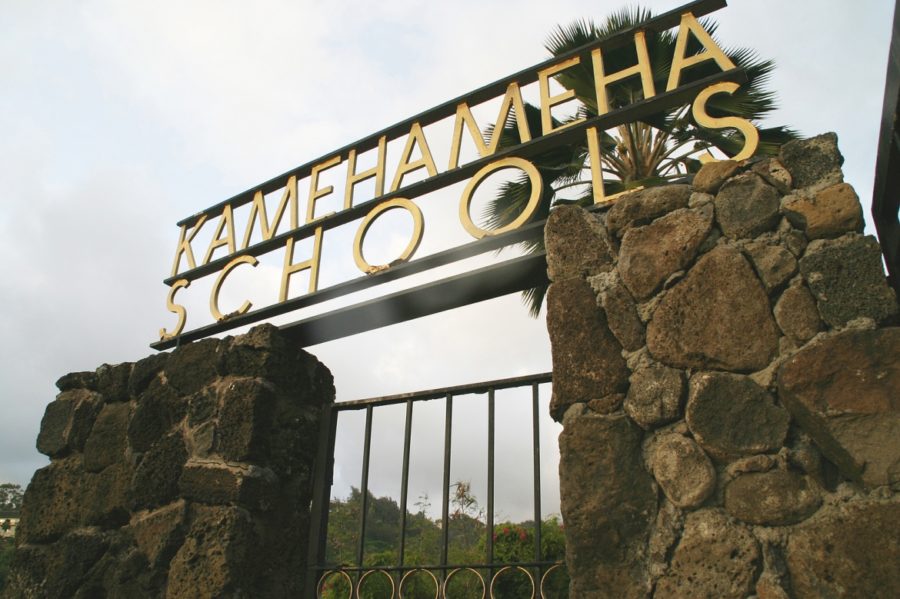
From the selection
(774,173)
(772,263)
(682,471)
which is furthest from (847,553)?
(774,173)

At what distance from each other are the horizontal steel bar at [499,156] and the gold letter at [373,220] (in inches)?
1.8

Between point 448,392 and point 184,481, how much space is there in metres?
1.22

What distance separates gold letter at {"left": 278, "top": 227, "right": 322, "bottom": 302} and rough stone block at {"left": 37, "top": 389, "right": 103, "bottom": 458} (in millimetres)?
1274

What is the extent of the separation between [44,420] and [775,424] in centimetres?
372

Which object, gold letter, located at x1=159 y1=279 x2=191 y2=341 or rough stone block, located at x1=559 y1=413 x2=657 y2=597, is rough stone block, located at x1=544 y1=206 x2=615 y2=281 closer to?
rough stone block, located at x1=559 y1=413 x2=657 y2=597

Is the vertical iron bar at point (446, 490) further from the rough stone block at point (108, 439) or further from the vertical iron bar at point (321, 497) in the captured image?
the rough stone block at point (108, 439)

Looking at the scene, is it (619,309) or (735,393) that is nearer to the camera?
(735,393)

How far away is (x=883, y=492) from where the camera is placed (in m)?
1.55

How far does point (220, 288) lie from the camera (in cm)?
366

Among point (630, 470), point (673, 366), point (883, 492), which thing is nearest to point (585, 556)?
point (630, 470)

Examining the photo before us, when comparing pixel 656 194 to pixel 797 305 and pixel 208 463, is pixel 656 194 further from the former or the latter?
pixel 208 463

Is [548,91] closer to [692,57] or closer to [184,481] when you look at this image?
[692,57]

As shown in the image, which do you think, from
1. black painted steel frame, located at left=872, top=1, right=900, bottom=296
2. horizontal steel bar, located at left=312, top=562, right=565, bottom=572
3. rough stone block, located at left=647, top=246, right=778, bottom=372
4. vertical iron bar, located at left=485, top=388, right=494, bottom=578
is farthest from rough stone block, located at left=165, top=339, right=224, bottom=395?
black painted steel frame, located at left=872, top=1, right=900, bottom=296

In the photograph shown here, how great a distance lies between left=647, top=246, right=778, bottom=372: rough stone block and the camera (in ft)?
5.90
